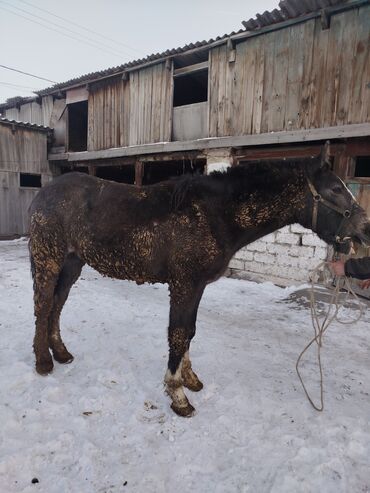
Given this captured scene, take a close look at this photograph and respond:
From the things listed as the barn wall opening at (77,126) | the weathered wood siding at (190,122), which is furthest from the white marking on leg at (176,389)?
the barn wall opening at (77,126)

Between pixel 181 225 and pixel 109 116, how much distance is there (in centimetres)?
970

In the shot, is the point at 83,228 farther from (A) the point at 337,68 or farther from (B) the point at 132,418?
(A) the point at 337,68

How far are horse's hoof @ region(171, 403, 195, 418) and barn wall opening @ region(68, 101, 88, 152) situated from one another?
13.3 meters

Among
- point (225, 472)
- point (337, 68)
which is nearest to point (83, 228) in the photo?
point (225, 472)

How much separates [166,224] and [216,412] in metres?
1.91

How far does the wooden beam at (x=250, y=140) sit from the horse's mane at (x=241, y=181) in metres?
4.58

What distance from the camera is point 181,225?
9.37 feet

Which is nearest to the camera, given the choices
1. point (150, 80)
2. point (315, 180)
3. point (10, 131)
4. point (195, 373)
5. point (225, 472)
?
point (225, 472)

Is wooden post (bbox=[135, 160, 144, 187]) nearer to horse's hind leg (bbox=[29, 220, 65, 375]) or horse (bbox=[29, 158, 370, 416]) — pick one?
horse (bbox=[29, 158, 370, 416])

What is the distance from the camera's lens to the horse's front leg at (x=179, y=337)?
287 centimetres

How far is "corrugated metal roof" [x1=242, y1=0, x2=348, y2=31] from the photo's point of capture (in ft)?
20.7

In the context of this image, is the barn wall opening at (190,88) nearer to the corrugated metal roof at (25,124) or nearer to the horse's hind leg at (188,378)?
the corrugated metal roof at (25,124)

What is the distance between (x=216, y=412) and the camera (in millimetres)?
2895

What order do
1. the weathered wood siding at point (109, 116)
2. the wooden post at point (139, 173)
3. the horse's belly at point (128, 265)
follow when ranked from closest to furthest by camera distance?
the horse's belly at point (128, 265), the wooden post at point (139, 173), the weathered wood siding at point (109, 116)
